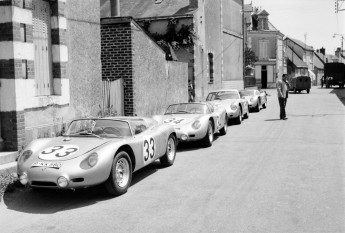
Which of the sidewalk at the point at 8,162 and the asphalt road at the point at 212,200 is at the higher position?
the sidewalk at the point at 8,162

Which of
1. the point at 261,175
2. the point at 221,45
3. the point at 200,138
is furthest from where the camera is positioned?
the point at 221,45

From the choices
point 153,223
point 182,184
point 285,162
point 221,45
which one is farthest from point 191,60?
point 153,223

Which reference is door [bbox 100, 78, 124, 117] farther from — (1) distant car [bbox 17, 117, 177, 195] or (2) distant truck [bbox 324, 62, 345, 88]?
(2) distant truck [bbox 324, 62, 345, 88]

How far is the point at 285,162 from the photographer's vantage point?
882cm

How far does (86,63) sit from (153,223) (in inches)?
293

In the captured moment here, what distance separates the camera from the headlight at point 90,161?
6160mm

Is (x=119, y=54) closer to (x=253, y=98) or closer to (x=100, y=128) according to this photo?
(x=100, y=128)

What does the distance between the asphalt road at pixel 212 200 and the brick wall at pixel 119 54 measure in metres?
4.54

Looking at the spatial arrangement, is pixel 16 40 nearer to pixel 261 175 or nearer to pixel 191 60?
pixel 261 175

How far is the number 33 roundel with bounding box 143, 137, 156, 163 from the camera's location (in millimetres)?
7578

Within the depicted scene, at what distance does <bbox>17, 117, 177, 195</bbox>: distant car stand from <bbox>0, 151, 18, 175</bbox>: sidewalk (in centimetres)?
89

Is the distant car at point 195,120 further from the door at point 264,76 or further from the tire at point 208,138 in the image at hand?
the door at point 264,76

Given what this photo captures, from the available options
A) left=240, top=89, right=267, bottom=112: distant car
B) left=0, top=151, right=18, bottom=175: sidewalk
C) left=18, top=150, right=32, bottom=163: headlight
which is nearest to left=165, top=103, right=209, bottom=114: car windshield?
left=0, top=151, right=18, bottom=175: sidewalk

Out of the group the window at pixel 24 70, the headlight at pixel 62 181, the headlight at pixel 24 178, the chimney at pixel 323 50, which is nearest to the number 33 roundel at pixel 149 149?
the headlight at pixel 62 181
